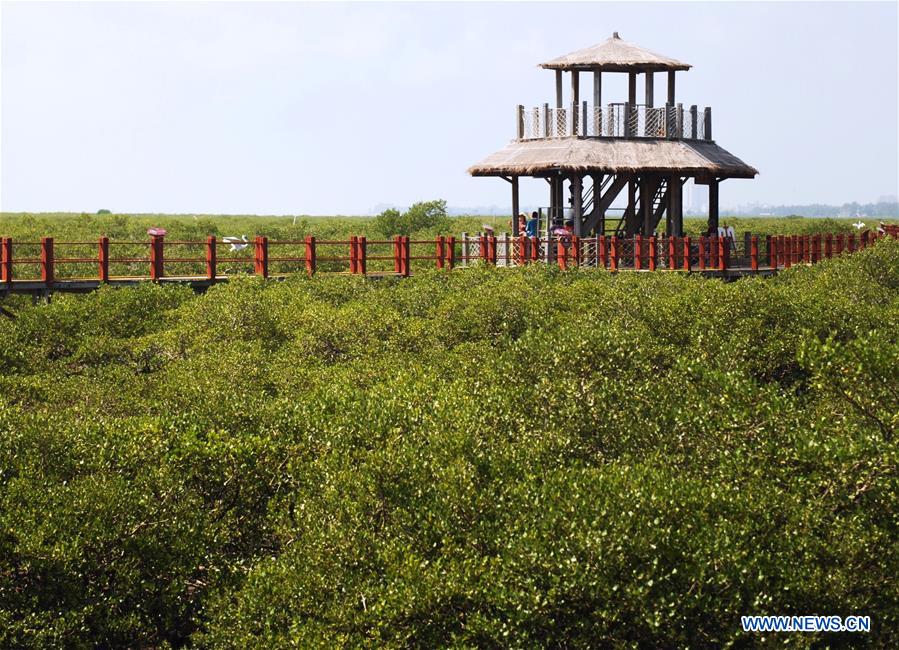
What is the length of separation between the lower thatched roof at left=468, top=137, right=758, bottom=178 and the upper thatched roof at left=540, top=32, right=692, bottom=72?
84.9 inches

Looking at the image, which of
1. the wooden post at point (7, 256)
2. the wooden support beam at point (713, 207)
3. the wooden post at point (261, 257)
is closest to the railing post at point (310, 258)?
the wooden post at point (261, 257)

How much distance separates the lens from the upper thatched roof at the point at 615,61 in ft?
124

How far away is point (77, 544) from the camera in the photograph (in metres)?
13.9

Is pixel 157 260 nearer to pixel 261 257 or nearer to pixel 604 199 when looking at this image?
pixel 261 257

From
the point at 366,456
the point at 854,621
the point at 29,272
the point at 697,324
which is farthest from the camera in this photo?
the point at 29,272

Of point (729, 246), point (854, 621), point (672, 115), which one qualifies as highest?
point (672, 115)

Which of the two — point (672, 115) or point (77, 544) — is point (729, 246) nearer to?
point (672, 115)

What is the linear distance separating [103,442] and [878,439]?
30.9 ft

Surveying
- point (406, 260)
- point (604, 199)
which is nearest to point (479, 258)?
point (406, 260)

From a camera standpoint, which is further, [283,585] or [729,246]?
[729,246]

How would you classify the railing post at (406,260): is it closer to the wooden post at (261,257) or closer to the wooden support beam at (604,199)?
the wooden post at (261,257)

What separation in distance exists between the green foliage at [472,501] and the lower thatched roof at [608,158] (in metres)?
16.5

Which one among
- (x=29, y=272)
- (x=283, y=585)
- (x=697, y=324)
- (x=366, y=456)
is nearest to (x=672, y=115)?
(x=697, y=324)

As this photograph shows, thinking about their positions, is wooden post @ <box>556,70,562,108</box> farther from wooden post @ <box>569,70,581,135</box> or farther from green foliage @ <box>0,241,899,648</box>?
green foliage @ <box>0,241,899,648</box>
